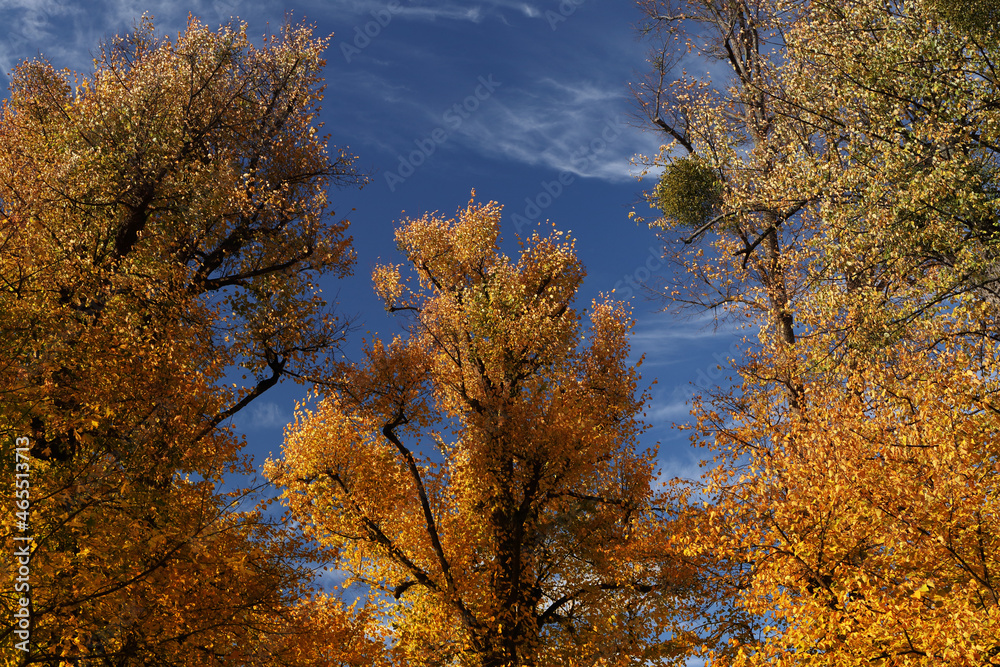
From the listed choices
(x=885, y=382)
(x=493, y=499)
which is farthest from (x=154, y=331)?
(x=885, y=382)

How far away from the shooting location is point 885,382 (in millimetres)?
18109

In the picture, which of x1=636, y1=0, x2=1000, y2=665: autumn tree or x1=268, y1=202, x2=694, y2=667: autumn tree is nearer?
x1=636, y1=0, x2=1000, y2=665: autumn tree

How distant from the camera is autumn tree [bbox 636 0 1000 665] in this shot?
13.0 metres

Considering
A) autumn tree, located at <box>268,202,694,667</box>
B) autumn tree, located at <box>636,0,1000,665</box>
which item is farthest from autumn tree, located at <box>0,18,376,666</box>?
autumn tree, located at <box>636,0,1000,665</box>

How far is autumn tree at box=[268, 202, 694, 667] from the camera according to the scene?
68.0 feet

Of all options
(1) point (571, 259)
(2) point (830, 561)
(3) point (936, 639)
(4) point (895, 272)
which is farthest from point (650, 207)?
(3) point (936, 639)

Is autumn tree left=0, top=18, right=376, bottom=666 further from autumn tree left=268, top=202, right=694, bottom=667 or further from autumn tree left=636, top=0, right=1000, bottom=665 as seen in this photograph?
autumn tree left=636, top=0, right=1000, bottom=665

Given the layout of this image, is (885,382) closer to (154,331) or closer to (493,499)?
(493,499)

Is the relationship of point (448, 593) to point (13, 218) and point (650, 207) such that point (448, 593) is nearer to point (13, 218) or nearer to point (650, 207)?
point (13, 218)

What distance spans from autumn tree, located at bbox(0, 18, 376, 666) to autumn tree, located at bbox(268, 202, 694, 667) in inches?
128

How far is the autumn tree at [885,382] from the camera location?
1304 cm

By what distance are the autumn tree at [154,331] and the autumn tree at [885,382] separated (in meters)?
10.7

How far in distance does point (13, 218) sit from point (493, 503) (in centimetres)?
1542

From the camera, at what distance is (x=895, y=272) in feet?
55.0
